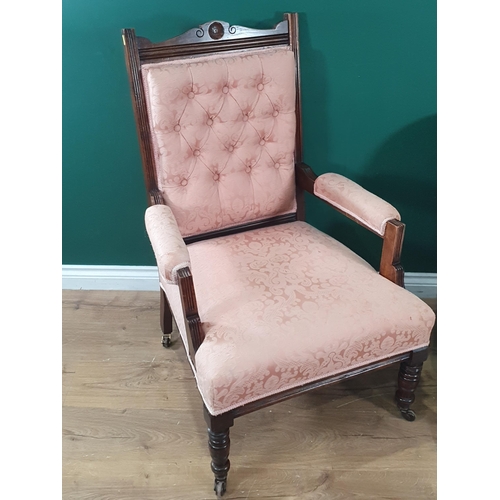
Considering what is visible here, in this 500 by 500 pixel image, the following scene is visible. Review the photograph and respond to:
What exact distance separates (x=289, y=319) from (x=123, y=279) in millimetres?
1087

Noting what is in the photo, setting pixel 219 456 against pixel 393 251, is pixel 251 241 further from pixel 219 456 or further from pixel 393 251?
pixel 219 456

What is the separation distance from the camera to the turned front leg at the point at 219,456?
1.30 m

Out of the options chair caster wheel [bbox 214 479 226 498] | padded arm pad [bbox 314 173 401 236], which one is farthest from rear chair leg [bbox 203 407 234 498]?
padded arm pad [bbox 314 173 401 236]

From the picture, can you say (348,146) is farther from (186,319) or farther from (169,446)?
(169,446)

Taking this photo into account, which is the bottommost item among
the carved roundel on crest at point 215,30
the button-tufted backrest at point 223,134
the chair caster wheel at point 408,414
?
the chair caster wheel at point 408,414

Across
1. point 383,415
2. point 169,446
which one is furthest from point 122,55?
point 383,415

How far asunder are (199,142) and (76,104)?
552mm

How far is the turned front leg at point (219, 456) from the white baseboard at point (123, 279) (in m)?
0.97

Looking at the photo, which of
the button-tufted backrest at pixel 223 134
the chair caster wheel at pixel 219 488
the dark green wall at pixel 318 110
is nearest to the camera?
the chair caster wheel at pixel 219 488

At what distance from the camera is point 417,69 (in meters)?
1.74

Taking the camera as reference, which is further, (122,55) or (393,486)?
(122,55)

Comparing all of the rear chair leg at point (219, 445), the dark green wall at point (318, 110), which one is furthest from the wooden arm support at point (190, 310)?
the dark green wall at point (318, 110)

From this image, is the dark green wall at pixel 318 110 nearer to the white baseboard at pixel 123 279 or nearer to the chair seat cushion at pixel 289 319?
the white baseboard at pixel 123 279

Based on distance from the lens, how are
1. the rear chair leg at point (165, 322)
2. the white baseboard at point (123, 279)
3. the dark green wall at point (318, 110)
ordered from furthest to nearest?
the white baseboard at point (123, 279) < the rear chair leg at point (165, 322) < the dark green wall at point (318, 110)
